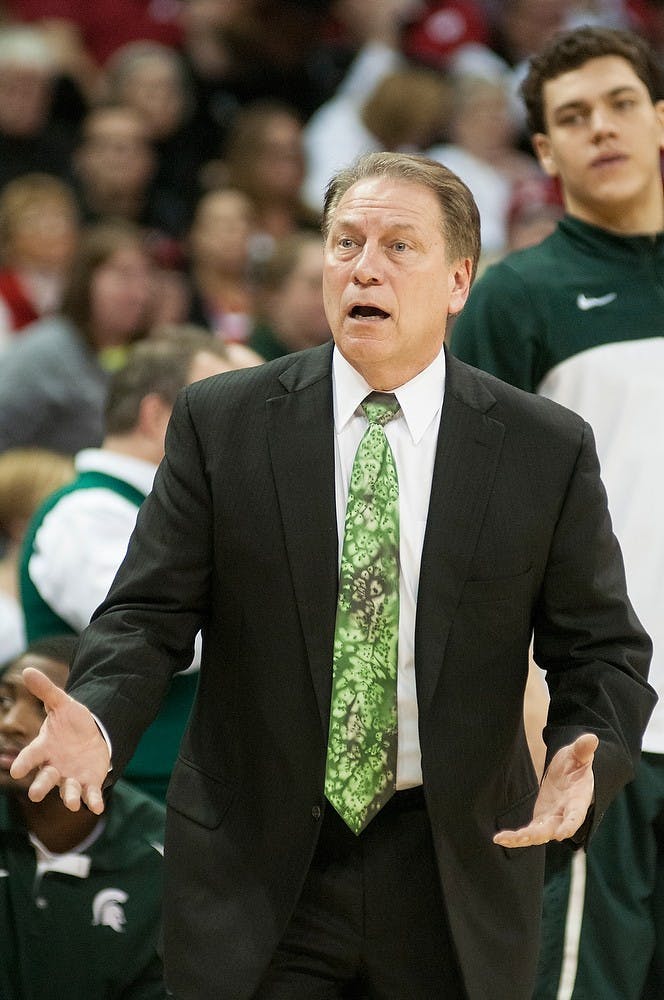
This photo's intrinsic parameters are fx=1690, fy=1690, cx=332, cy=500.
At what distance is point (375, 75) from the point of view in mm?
9648

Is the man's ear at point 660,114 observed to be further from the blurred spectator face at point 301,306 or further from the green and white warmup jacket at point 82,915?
the blurred spectator face at point 301,306

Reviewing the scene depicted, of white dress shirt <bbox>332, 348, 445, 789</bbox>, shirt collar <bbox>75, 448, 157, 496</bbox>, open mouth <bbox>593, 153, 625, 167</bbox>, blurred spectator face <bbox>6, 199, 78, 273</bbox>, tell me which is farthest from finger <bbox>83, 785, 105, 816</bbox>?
blurred spectator face <bbox>6, 199, 78, 273</bbox>

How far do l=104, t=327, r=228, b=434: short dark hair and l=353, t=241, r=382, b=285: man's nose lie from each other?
5.56ft

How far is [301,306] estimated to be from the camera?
645 cm

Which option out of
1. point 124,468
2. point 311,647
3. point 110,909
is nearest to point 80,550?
point 124,468

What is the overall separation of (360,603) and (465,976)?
2.01ft

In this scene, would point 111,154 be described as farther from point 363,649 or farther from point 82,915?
point 363,649

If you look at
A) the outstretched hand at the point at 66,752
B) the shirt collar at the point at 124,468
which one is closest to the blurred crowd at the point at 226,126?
the shirt collar at the point at 124,468

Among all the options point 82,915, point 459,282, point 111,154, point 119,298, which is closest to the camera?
point 459,282

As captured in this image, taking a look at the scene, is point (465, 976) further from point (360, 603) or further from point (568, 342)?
point (568, 342)

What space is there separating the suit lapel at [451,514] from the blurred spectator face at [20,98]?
19.1 ft

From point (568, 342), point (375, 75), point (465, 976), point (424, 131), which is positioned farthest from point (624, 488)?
point (375, 75)

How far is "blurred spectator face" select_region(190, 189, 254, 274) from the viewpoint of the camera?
776 centimetres

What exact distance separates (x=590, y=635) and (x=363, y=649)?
38 cm
